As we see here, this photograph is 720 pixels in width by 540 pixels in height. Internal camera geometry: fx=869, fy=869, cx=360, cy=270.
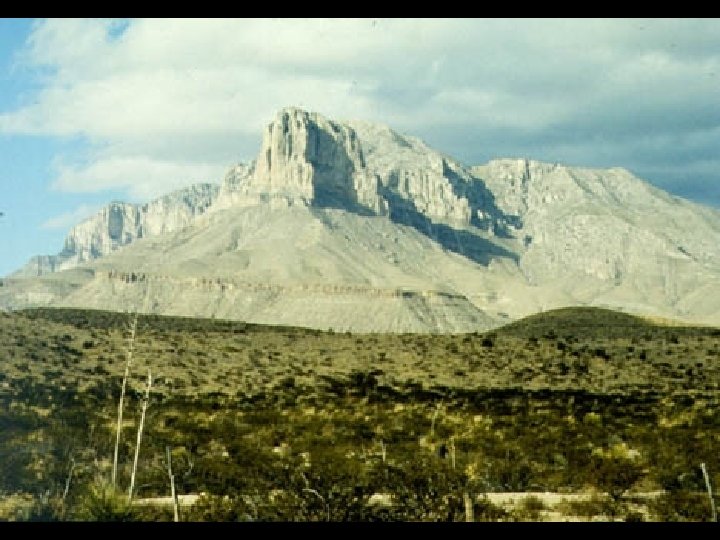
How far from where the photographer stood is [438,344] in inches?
2859

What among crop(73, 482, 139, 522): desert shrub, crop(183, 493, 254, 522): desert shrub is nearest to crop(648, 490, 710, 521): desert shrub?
crop(183, 493, 254, 522): desert shrub

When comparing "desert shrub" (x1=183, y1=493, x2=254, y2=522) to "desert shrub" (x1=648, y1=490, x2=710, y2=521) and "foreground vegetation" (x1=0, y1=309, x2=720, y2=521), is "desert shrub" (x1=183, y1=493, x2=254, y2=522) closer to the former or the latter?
"foreground vegetation" (x1=0, y1=309, x2=720, y2=521)

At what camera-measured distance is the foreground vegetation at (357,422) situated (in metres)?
18.5

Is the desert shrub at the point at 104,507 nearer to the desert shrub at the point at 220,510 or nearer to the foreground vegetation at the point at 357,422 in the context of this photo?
the foreground vegetation at the point at 357,422

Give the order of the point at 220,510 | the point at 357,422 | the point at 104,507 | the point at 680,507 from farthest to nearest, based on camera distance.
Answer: the point at 357,422
the point at 680,507
the point at 220,510
the point at 104,507

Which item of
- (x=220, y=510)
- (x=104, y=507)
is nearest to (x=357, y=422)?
(x=220, y=510)

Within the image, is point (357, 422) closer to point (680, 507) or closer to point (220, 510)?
point (220, 510)

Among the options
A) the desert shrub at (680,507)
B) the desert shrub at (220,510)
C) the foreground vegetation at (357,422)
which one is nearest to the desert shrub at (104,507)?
the foreground vegetation at (357,422)

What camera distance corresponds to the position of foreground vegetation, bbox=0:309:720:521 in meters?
18.5

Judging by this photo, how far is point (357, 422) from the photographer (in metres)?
36.9

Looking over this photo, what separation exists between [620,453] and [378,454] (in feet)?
25.6
